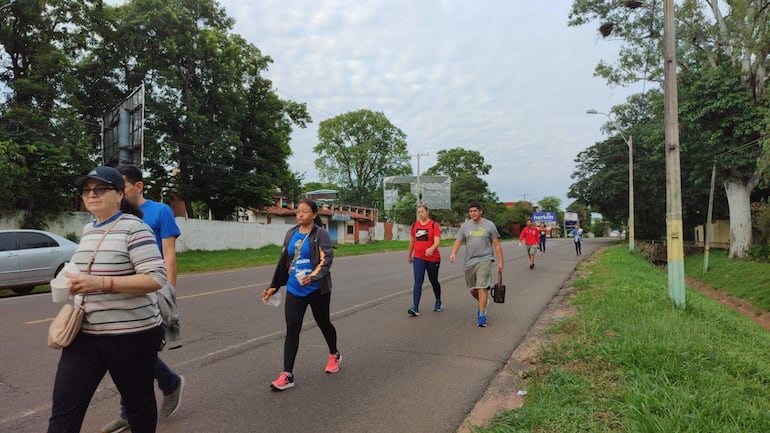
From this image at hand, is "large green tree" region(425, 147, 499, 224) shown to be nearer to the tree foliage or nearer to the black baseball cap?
the tree foliage

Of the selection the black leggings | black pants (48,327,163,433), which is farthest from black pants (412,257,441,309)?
black pants (48,327,163,433)

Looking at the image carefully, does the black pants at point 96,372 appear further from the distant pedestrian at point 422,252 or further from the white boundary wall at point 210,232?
the white boundary wall at point 210,232

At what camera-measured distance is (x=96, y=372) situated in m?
2.30

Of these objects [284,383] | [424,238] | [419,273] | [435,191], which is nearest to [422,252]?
[424,238]

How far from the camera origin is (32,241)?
10883mm

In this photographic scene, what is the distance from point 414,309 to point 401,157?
58172 mm

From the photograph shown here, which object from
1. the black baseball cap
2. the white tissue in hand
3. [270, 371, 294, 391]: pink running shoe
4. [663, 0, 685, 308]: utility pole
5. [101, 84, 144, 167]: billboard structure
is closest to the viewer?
the white tissue in hand

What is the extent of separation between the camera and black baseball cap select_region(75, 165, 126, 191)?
2307 mm

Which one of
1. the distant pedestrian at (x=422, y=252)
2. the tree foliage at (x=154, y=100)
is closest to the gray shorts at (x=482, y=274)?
the distant pedestrian at (x=422, y=252)

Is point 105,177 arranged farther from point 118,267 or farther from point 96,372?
point 96,372

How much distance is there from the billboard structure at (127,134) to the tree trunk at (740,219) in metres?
24.1

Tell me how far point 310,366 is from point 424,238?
3334 mm

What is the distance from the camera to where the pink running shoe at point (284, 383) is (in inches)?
162

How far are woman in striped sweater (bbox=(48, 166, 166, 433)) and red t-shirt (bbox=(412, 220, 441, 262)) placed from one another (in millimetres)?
5496
